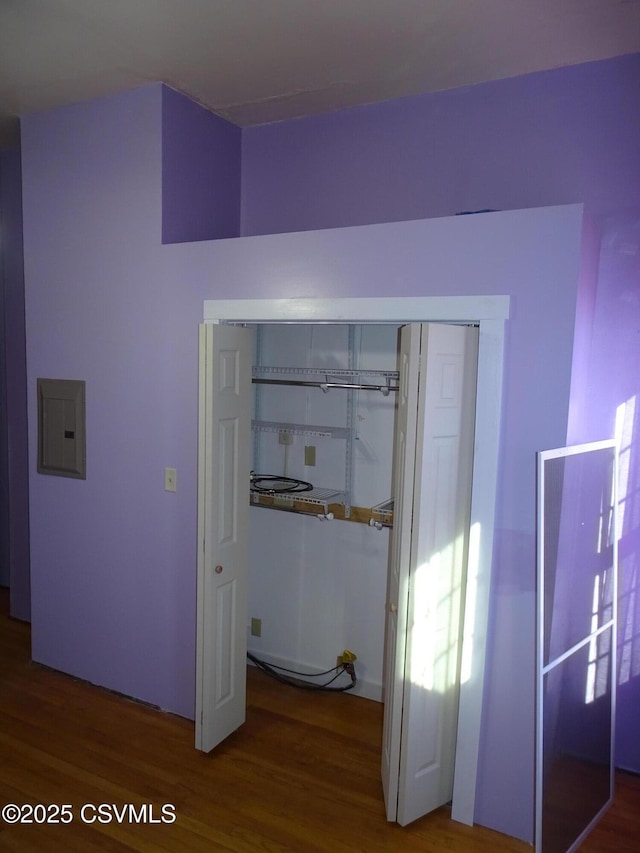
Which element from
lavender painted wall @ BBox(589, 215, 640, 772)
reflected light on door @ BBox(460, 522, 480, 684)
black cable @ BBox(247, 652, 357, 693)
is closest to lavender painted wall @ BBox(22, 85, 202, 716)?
black cable @ BBox(247, 652, 357, 693)

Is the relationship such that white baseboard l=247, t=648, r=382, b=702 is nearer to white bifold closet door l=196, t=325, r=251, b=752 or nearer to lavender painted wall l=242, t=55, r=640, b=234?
white bifold closet door l=196, t=325, r=251, b=752

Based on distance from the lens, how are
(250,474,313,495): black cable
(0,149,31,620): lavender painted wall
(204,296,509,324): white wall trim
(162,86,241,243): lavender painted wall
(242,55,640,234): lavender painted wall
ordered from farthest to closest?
(0,149,31,620): lavender painted wall → (250,474,313,495): black cable → (162,86,241,243): lavender painted wall → (242,55,640,234): lavender painted wall → (204,296,509,324): white wall trim

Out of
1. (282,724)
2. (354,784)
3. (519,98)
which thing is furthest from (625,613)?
(519,98)

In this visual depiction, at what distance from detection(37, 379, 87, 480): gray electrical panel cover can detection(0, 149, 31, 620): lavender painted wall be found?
72 cm

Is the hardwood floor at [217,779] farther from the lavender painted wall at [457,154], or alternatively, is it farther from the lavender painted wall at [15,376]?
the lavender painted wall at [457,154]

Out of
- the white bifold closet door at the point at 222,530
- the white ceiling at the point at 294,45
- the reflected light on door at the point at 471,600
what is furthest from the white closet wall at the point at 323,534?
the white ceiling at the point at 294,45

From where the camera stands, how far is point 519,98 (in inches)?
108

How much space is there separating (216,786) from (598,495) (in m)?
2.02

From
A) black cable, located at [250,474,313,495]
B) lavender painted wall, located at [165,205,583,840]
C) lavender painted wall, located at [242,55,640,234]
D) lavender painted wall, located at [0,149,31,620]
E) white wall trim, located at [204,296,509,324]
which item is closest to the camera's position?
lavender painted wall, located at [165,205,583,840]

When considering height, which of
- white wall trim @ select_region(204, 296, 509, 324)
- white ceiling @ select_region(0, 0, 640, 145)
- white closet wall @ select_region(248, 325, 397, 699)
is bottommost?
white closet wall @ select_region(248, 325, 397, 699)

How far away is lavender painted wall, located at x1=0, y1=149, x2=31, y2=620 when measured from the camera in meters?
4.09

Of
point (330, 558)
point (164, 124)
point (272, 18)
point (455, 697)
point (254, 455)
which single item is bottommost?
point (455, 697)

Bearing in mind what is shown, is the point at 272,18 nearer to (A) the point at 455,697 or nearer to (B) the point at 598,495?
(B) the point at 598,495

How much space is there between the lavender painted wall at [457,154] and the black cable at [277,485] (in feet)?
4.65
